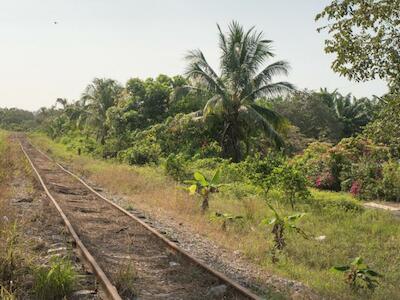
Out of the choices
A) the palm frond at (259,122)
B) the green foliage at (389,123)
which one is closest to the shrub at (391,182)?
the palm frond at (259,122)

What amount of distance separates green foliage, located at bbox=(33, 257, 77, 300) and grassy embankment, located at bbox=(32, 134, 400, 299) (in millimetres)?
3279

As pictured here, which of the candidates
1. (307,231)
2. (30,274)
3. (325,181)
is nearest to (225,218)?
(307,231)

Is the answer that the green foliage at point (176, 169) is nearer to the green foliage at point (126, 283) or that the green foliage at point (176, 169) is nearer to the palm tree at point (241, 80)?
the palm tree at point (241, 80)

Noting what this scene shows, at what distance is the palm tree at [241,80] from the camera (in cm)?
2312

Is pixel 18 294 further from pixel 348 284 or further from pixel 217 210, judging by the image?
pixel 217 210

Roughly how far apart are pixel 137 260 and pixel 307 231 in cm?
454

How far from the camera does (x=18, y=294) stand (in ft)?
18.2

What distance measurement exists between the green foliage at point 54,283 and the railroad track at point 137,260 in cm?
45

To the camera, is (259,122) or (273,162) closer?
(273,162)

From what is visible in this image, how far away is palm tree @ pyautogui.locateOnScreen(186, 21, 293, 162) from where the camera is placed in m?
23.1

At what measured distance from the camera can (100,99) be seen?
41531mm

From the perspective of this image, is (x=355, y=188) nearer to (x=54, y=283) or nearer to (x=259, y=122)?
(x=259, y=122)

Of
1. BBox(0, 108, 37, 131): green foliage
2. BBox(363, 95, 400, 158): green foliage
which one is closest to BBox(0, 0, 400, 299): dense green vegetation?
BBox(363, 95, 400, 158): green foliage

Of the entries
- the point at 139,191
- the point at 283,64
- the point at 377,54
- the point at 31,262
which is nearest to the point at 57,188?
the point at 139,191
